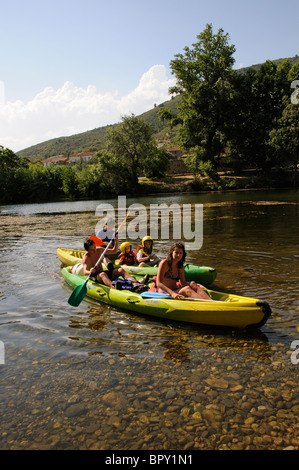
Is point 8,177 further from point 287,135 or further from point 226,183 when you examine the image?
point 287,135

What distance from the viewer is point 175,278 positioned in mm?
6008

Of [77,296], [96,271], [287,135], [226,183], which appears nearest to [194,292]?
[77,296]

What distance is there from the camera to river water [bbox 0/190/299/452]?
126 inches

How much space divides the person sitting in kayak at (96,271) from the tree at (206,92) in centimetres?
3448

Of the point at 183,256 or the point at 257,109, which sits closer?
the point at 183,256

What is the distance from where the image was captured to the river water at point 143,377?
319 centimetres

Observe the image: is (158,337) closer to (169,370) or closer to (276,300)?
(169,370)

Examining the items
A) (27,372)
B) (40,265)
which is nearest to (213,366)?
(27,372)

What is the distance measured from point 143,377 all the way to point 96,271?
3.29 meters

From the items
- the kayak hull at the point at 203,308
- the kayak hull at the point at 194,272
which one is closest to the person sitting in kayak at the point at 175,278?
the kayak hull at the point at 203,308

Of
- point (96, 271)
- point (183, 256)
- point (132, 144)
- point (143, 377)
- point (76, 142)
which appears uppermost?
point (76, 142)

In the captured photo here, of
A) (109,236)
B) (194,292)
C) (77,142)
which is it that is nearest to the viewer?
(194,292)

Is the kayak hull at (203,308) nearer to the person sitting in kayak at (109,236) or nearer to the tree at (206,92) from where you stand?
the person sitting in kayak at (109,236)

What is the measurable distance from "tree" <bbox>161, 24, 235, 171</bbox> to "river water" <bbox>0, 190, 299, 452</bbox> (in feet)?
115
